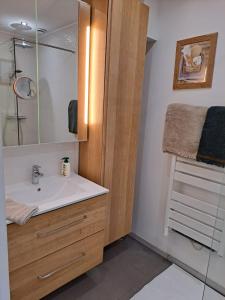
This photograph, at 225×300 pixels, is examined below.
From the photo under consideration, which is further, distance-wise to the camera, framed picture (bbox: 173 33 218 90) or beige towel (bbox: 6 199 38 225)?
framed picture (bbox: 173 33 218 90)

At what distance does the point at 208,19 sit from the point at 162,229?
183 cm

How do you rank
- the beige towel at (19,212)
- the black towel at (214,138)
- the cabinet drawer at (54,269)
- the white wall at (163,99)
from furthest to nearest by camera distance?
the white wall at (163,99) < the black towel at (214,138) < the cabinet drawer at (54,269) < the beige towel at (19,212)

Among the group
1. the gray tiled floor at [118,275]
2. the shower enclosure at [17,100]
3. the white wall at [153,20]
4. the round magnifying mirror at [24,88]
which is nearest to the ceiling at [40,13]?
the shower enclosure at [17,100]

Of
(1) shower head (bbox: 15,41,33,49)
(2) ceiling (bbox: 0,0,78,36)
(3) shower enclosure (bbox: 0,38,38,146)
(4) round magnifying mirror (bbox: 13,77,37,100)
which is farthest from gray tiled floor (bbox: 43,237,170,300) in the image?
(2) ceiling (bbox: 0,0,78,36)

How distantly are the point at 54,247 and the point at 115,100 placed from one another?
1.10 m

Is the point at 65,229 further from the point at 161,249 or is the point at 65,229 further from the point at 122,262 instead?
the point at 161,249

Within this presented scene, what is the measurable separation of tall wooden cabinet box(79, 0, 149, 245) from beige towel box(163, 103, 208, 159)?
282 millimetres

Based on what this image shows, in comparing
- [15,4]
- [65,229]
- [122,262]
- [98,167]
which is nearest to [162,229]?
[122,262]

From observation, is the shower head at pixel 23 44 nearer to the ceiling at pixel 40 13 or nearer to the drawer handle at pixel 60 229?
the ceiling at pixel 40 13

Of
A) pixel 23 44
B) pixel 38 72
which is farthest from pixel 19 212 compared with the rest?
pixel 23 44

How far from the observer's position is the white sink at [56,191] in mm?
1370

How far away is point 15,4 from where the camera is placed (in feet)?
4.14

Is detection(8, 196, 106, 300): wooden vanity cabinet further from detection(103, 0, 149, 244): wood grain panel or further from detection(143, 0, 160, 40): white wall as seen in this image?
detection(143, 0, 160, 40): white wall

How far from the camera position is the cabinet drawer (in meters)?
1.22
